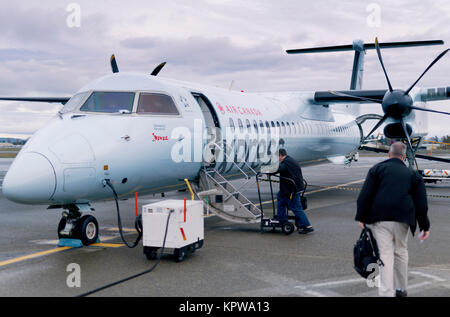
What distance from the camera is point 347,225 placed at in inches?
387

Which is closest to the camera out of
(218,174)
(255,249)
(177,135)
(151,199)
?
(255,249)

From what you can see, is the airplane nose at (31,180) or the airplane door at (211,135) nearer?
the airplane nose at (31,180)

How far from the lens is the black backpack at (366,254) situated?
470cm

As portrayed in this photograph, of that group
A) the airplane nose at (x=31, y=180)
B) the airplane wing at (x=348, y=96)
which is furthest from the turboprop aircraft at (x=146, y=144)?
the airplane wing at (x=348, y=96)

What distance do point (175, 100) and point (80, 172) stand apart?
277 cm

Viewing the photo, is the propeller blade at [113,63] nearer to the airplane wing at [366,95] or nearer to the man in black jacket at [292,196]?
the man in black jacket at [292,196]

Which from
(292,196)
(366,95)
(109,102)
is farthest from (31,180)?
(366,95)

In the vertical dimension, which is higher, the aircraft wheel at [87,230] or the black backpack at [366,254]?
the black backpack at [366,254]

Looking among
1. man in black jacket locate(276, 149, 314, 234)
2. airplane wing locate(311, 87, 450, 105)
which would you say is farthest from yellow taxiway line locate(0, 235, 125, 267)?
airplane wing locate(311, 87, 450, 105)

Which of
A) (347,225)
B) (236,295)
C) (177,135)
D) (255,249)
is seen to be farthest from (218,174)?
(236,295)

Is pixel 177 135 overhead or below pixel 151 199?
overhead

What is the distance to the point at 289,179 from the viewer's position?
8.84m
